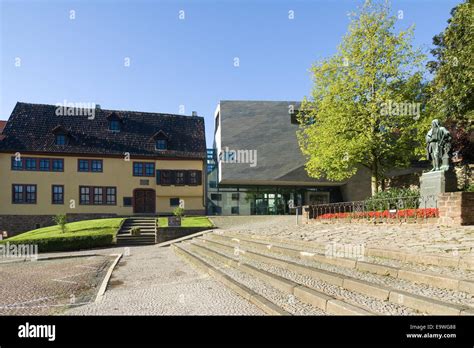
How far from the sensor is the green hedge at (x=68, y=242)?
59.4 feet

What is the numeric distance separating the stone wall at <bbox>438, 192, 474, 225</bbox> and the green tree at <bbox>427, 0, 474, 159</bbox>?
34.4 feet

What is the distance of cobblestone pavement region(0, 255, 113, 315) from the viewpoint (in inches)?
266

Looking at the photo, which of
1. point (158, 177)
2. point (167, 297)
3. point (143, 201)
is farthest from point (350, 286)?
point (143, 201)

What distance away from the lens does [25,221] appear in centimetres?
3142

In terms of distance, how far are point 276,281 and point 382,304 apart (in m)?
2.24

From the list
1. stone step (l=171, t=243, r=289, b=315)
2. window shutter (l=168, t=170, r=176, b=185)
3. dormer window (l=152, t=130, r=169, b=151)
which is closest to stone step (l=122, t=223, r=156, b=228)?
window shutter (l=168, t=170, r=176, b=185)

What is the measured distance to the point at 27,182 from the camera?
31.7 metres

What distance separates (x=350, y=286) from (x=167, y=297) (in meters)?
3.51

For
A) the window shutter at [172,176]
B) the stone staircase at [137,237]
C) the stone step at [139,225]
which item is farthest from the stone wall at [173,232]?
the window shutter at [172,176]

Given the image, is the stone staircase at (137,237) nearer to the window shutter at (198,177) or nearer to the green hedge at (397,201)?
the window shutter at (198,177)

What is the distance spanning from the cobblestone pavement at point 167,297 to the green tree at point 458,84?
18.2 metres

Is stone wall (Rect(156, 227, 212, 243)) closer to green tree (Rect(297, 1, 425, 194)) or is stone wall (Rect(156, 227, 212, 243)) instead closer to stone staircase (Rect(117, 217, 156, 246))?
stone staircase (Rect(117, 217, 156, 246))
